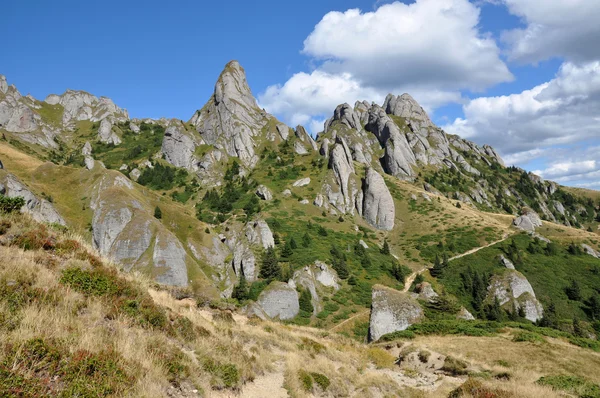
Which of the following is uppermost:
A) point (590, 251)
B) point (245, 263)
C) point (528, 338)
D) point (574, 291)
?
point (245, 263)

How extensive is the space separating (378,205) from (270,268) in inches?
2613

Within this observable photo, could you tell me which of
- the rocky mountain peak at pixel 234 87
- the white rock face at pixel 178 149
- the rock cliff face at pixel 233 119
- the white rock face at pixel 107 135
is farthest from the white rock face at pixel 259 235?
the white rock face at pixel 107 135

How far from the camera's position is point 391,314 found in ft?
127

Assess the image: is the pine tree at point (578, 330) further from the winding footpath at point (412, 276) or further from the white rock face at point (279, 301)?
the white rock face at point (279, 301)

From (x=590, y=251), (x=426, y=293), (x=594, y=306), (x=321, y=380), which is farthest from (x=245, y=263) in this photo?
(x=590, y=251)

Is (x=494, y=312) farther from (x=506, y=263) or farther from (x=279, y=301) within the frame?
(x=279, y=301)

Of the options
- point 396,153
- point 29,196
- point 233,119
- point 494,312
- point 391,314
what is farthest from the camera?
point 396,153

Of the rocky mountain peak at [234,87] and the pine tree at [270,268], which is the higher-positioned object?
the rocky mountain peak at [234,87]

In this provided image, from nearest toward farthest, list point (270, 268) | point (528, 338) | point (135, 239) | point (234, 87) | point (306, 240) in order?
point (528, 338), point (135, 239), point (270, 268), point (306, 240), point (234, 87)

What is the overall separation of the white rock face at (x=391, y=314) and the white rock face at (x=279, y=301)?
17890mm

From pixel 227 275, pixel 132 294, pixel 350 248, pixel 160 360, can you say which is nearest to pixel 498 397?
pixel 160 360

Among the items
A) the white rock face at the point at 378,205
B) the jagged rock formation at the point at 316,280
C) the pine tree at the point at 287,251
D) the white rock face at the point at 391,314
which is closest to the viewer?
the white rock face at the point at 391,314

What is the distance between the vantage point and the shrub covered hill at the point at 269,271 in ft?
30.4

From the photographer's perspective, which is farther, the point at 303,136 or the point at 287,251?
the point at 303,136
